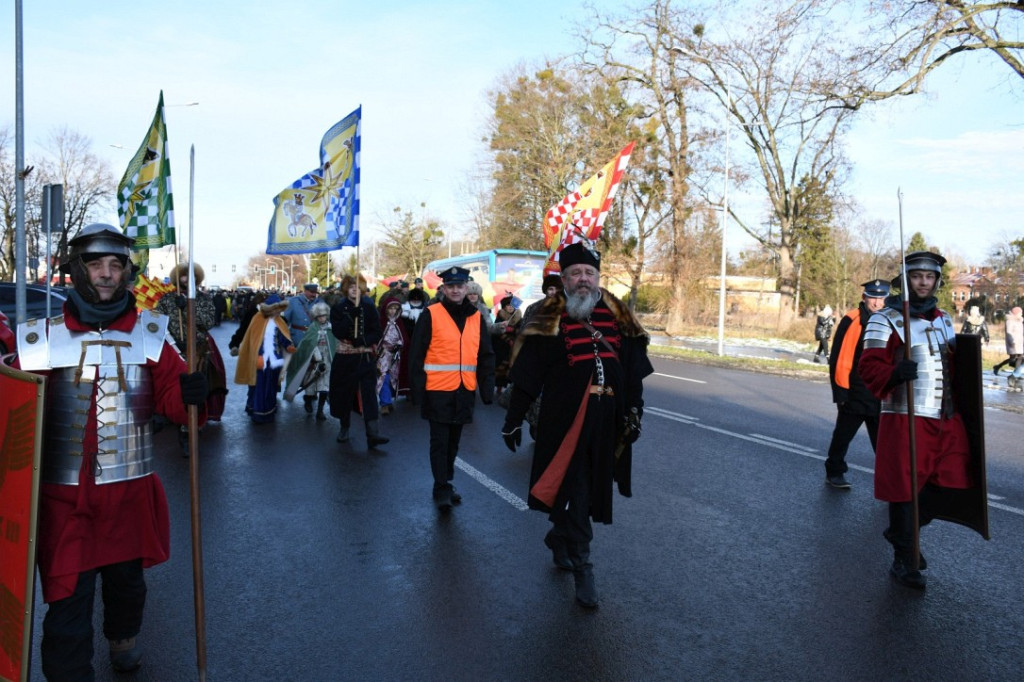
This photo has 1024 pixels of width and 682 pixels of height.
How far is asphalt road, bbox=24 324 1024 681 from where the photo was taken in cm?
376

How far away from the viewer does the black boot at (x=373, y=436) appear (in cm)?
892

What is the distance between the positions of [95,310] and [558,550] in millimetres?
2920

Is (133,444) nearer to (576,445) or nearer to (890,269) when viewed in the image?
(576,445)

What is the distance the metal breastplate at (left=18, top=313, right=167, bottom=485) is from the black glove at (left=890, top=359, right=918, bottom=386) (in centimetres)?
373

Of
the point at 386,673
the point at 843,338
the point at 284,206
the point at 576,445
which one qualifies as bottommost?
the point at 386,673

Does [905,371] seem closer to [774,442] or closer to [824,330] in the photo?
[774,442]

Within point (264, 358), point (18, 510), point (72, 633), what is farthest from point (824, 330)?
point (18, 510)

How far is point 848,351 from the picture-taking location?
7297 millimetres

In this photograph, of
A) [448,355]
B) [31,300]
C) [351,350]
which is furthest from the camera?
[31,300]

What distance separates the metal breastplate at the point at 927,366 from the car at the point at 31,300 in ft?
51.4

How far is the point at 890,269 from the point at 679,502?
54521mm

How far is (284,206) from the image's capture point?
387 inches

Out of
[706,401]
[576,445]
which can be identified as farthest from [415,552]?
[706,401]

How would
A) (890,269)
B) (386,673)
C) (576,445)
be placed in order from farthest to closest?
(890,269) < (576,445) < (386,673)
